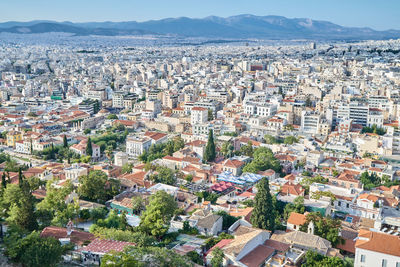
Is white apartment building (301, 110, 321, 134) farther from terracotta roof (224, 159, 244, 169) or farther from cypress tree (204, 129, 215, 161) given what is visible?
terracotta roof (224, 159, 244, 169)

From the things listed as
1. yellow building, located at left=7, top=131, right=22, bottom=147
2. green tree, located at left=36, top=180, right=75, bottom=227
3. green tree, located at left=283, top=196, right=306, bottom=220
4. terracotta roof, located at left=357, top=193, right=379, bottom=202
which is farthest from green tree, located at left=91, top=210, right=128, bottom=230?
yellow building, located at left=7, top=131, right=22, bottom=147

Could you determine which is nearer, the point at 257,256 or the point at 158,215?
the point at 257,256

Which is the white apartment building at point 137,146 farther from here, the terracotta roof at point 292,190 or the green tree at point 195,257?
the green tree at point 195,257

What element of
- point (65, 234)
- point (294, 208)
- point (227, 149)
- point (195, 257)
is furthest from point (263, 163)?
point (65, 234)

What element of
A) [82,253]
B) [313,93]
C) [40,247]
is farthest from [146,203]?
[313,93]

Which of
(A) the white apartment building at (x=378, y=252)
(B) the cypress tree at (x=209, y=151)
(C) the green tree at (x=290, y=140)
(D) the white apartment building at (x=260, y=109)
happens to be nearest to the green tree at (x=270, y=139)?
(C) the green tree at (x=290, y=140)

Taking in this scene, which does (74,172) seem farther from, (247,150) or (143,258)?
(143,258)
